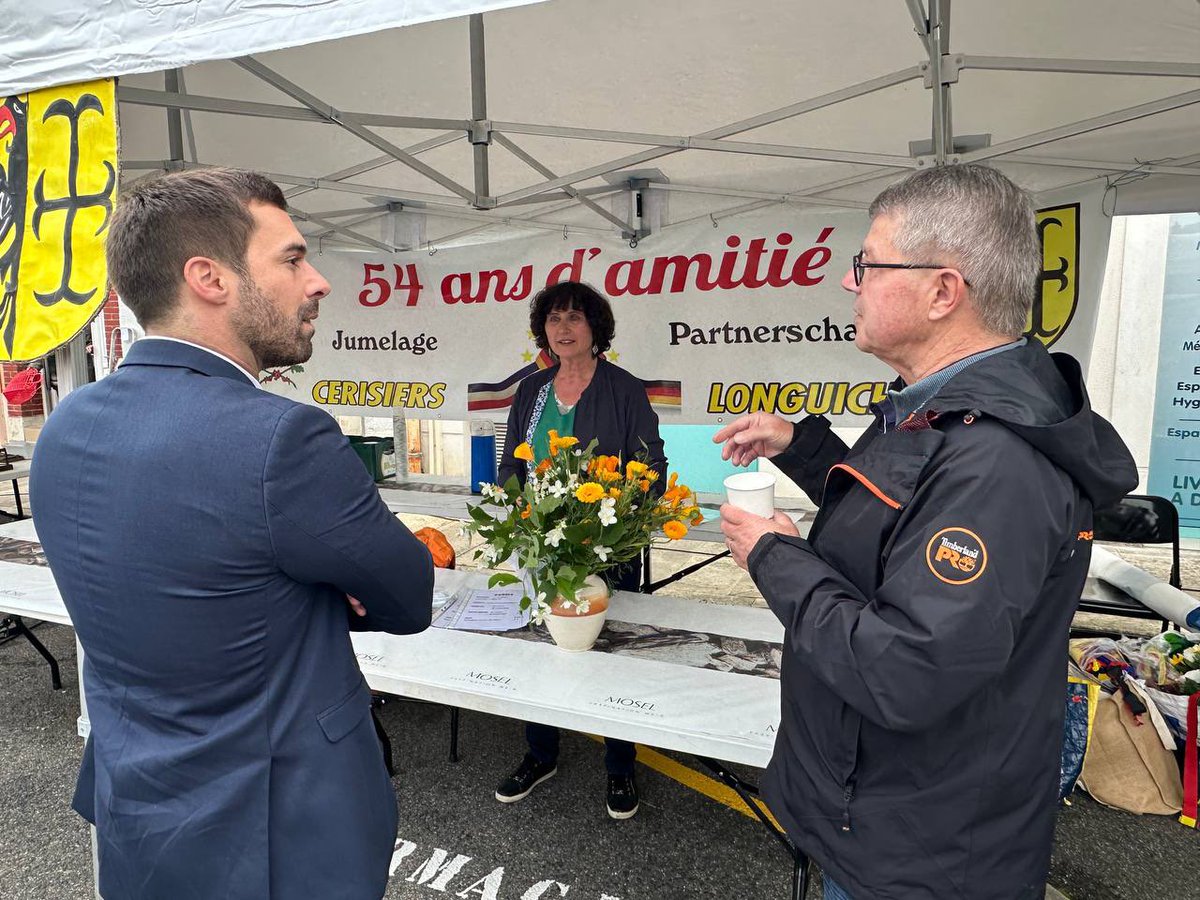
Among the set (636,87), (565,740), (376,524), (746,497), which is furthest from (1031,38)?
(565,740)

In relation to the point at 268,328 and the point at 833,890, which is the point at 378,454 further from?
the point at 833,890

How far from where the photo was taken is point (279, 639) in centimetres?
98

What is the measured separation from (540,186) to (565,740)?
2496 mm

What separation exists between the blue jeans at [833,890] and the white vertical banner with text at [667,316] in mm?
3031

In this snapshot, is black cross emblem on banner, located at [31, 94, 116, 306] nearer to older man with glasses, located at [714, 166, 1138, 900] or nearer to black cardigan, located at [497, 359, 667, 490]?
black cardigan, located at [497, 359, 667, 490]

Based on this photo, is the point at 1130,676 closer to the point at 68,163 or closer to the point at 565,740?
the point at 565,740

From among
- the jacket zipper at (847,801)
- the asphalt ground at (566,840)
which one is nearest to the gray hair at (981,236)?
the jacket zipper at (847,801)

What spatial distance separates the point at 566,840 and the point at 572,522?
124 centimetres

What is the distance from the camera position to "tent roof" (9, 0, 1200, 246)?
2.36 metres

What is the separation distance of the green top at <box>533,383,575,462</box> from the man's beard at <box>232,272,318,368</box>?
180cm

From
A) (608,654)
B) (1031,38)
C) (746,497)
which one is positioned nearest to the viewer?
(746,497)

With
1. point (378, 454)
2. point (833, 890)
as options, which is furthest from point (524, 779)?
point (378, 454)

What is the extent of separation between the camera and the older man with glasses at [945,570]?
2.89 feet

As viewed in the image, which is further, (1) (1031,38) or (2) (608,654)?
(1) (1031,38)
